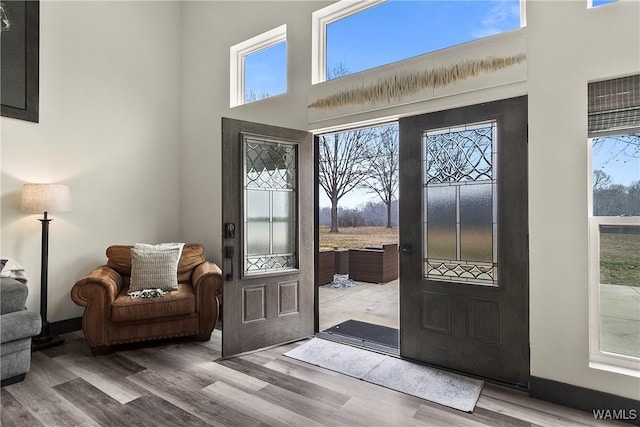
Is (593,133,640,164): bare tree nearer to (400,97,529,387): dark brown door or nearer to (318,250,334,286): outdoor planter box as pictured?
(400,97,529,387): dark brown door

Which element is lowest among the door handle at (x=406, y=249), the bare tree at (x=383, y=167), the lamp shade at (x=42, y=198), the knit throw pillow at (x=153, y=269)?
the knit throw pillow at (x=153, y=269)

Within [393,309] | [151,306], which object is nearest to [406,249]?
[393,309]

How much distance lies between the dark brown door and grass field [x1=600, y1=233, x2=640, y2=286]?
461 mm

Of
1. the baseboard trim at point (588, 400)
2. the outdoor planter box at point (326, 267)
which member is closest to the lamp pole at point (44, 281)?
the outdoor planter box at point (326, 267)

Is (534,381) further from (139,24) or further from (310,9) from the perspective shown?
(139,24)

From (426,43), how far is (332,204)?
5.79 meters

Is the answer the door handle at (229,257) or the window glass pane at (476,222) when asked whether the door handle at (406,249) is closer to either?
the window glass pane at (476,222)

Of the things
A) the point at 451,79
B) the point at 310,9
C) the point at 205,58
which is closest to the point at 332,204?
Answer: the point at 205,58

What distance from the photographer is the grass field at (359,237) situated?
8.51 meters

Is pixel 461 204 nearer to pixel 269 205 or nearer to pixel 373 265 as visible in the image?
pixel 269 205

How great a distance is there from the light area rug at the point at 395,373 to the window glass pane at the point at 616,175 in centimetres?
157

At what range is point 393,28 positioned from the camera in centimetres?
329

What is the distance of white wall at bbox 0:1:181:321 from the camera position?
3.61 metres

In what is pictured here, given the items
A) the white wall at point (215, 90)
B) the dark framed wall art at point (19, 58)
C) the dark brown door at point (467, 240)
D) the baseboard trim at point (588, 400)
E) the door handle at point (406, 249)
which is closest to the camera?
the baseboard trim at point (588, 400)
